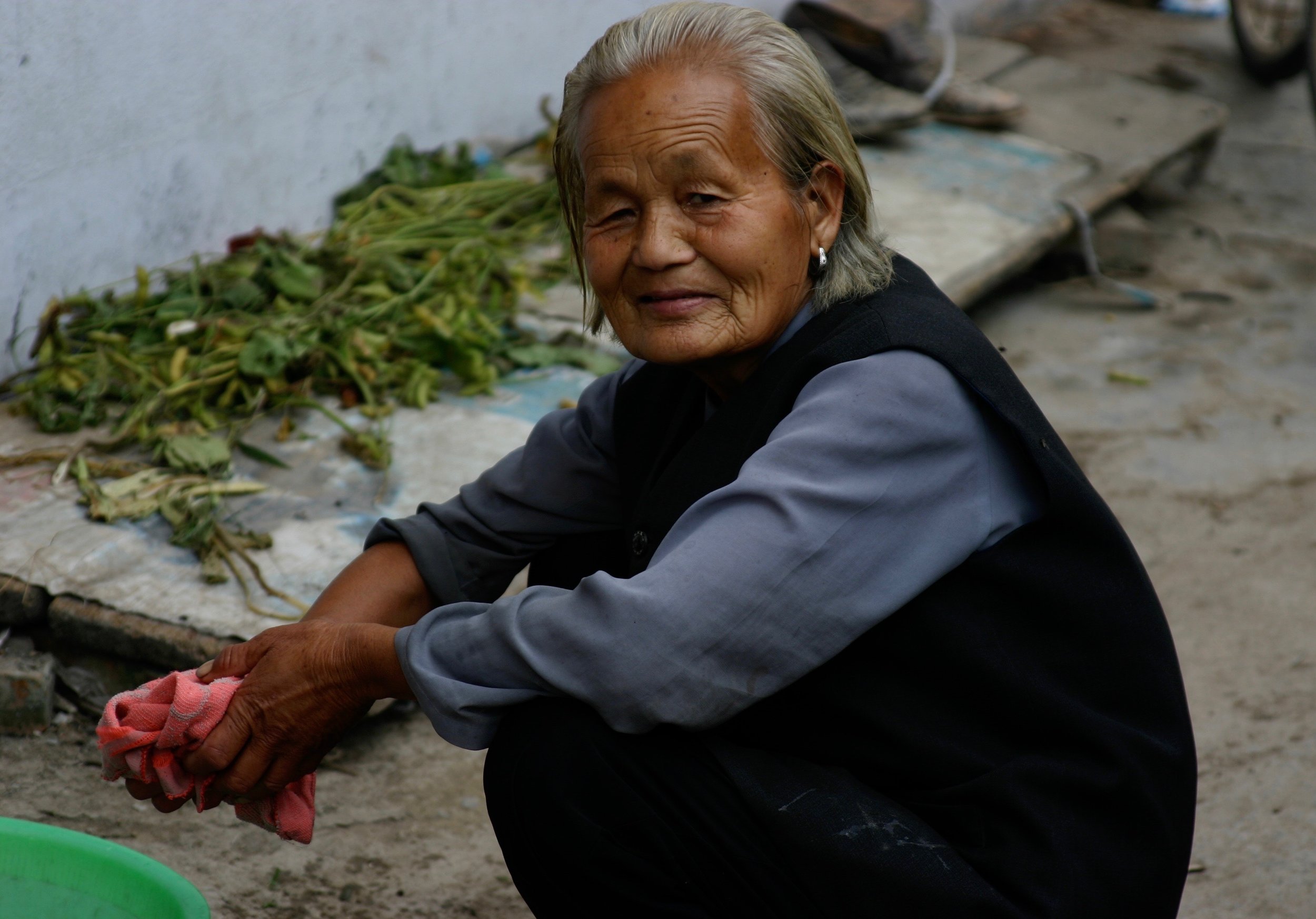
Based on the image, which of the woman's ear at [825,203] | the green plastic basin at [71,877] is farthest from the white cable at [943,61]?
the green plastic basin at [71,877]

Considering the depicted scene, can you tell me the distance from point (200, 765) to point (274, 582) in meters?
0.89

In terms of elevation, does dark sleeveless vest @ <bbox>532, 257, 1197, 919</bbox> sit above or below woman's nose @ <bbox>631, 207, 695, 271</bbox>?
below

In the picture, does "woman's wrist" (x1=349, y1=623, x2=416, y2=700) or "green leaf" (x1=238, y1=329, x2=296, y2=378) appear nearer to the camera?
"woman's wrist" (x1=349, y1=623, x2=416, y2=700)

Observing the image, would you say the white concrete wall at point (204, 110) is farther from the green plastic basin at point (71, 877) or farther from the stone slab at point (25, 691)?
the green plastic basin at point (71, 877)

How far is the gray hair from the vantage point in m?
1.47

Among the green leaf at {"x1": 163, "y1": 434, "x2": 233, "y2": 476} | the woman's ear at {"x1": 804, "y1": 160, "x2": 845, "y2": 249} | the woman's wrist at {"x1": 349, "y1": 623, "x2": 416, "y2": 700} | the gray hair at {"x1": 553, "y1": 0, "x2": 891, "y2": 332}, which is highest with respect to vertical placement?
the gray hair at {"x1": 553, "y1": 0, "x2": 891, "y2": 332}

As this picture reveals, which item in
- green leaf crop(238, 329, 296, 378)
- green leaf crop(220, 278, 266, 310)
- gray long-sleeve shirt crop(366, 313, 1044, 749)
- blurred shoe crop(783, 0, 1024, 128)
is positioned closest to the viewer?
gray long-sleeve shirt crop(366, 313, 1044, 749)

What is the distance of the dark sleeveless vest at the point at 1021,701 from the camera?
1355mm

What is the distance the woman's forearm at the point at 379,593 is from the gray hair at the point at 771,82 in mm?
619

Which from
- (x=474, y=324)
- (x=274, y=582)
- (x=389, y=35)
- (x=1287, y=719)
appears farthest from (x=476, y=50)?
(x=1287, y=719)

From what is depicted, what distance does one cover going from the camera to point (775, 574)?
130cm

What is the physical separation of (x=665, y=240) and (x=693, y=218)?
1.8 inches

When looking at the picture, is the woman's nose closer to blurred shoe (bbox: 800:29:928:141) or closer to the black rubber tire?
blurred shoe (bbox: 800:29:928:141)

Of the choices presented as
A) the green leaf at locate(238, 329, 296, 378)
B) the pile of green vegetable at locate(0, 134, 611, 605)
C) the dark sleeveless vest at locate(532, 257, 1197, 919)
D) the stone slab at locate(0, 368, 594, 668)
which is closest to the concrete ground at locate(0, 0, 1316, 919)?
the stone slab at locate(0, 368, 594, 668)
